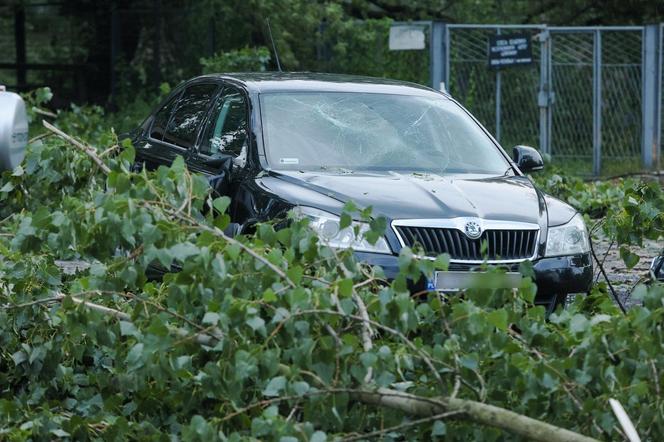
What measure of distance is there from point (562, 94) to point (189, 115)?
11.1 metres

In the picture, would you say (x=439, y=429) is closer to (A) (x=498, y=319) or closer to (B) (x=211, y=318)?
(A) (x=498, y=319)

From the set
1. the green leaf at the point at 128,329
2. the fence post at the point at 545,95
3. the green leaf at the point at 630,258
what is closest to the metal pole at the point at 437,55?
the fence post at the point at 545,95

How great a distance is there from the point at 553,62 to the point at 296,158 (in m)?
11.9

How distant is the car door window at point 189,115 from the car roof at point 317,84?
0.59ft

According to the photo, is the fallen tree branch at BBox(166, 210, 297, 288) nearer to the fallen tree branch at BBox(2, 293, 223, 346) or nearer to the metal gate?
the fallen tree branch at BBox(2, 293, 223, 346)

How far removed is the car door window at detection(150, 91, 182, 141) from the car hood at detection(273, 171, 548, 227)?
2.07m

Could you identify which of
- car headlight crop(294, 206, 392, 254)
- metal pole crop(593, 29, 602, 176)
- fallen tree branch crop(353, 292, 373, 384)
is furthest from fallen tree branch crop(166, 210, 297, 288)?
metal pole crop(593, 29, 602, 176)

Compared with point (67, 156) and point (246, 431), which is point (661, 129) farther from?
point (246, 431)

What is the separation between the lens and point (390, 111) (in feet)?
A: 26.4

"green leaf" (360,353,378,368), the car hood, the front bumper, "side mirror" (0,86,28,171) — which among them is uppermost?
"side mirror" (0,86,28,171)

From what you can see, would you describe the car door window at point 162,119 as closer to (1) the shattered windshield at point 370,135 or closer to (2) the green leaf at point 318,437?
(1) the shattered windshield at point 370,135

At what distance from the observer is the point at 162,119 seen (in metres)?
9.23

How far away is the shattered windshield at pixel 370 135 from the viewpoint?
754 centimetres

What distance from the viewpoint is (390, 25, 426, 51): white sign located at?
Result: 62.0 ft
